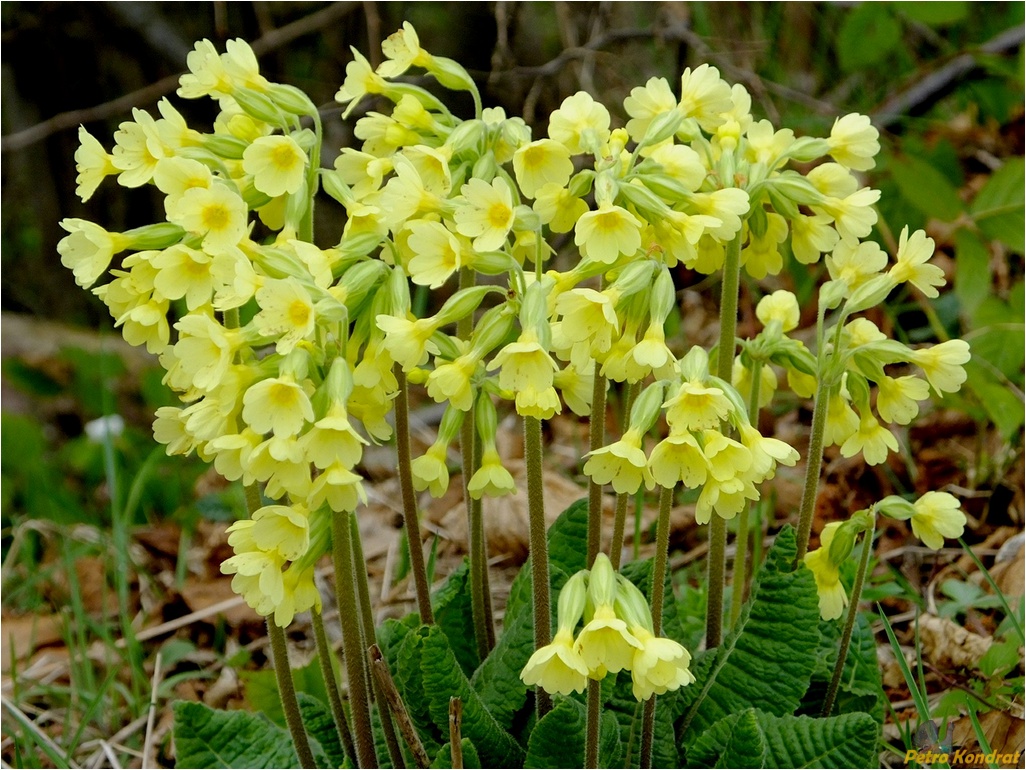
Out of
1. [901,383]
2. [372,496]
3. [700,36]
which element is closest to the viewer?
[901,383]

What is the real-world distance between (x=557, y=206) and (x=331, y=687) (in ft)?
2.90

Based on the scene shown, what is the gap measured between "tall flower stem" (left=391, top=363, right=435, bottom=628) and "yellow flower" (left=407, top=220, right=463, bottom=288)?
0.80 feet

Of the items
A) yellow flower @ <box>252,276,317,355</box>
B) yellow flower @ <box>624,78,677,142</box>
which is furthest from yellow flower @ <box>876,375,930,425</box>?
yellow flower @ <box>252,276,317,355</box>

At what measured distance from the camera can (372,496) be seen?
360 cm

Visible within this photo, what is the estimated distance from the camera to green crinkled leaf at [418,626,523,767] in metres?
1.72

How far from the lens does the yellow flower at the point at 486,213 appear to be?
1.47 m

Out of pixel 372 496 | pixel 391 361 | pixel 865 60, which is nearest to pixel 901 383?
pixel 391 361

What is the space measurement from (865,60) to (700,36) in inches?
26.4

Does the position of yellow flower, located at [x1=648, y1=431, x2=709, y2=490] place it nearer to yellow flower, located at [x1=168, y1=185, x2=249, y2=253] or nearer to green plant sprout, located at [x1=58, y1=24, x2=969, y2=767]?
green plant sprout, located at [x1=58, y1=24, x2=969, y2=767]

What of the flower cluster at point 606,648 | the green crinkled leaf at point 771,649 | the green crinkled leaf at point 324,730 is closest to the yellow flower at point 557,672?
the flower cluster at point 606,648

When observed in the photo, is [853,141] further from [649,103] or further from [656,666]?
[656,666]

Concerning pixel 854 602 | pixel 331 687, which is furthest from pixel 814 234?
pixel 331 687

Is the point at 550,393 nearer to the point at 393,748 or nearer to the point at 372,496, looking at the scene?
the point at 393,748

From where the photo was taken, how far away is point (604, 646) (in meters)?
1.41
